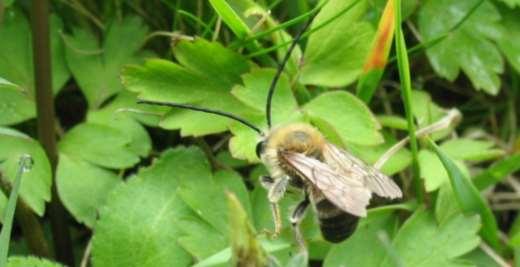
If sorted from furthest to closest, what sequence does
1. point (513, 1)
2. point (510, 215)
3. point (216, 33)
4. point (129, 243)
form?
1. point (510, 215)
2. point (513, 1)
3. point (216, 33)
4. point (129, 243)

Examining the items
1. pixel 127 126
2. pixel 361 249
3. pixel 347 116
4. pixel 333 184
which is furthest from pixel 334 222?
pixel 127 126

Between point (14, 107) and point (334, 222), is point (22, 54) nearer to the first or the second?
point (14, 107)

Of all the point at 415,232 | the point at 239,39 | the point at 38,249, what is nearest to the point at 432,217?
the point at 415,232

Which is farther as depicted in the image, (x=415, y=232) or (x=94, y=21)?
(x=94, y=21)

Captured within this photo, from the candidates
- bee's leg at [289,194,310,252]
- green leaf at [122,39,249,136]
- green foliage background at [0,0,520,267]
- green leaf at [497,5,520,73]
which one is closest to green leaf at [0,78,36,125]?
green foliage background at [0,0,520,267]

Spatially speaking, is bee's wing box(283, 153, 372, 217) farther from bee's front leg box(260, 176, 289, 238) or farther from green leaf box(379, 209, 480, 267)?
green leaf box(379, 209, 480, 267)

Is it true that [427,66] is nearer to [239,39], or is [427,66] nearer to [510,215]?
[510,215]
